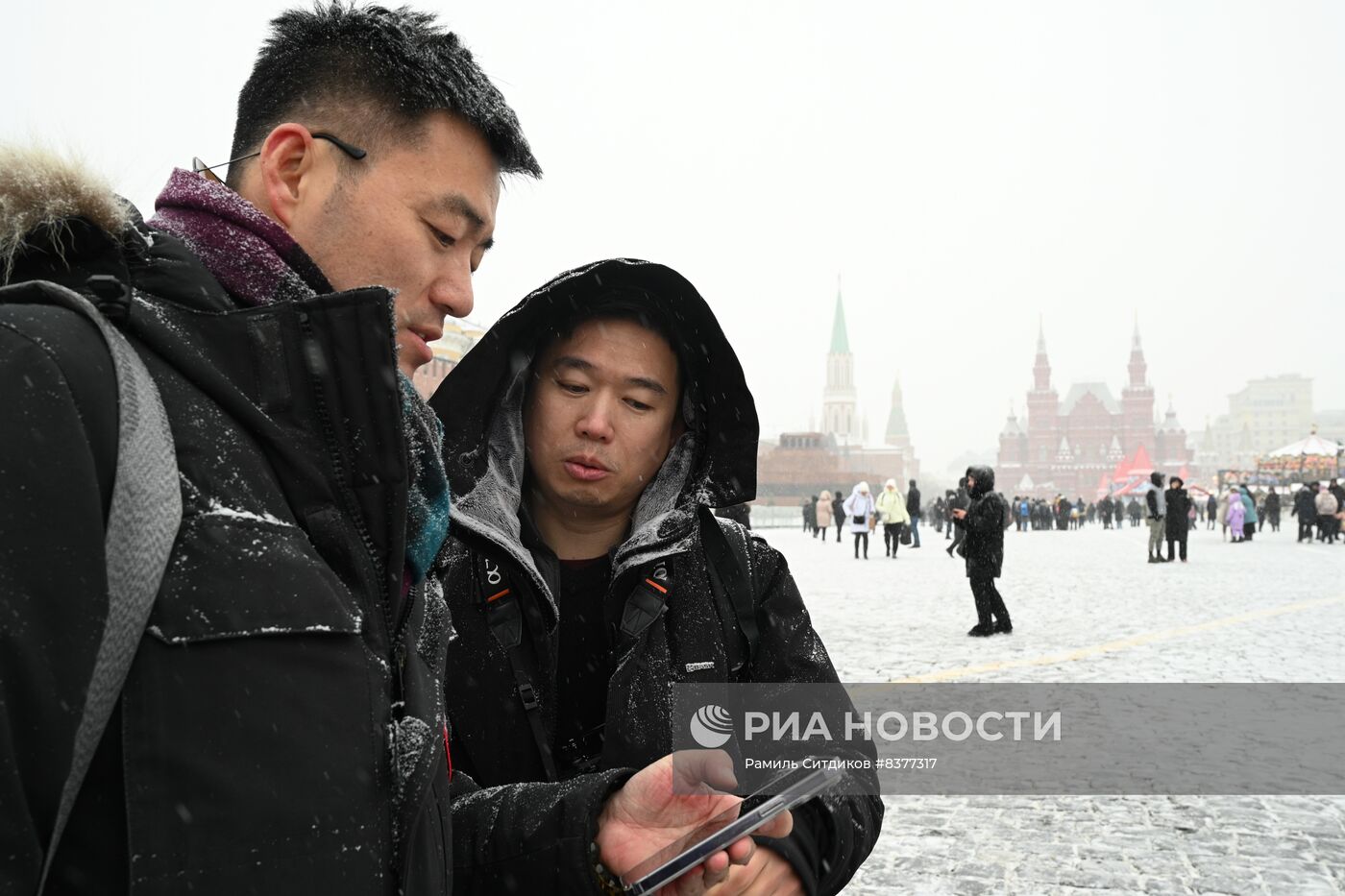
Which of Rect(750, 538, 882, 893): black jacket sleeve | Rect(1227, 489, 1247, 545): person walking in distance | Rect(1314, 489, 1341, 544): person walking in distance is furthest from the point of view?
Rect(1227, 489, 1247, 545): person walking in distance

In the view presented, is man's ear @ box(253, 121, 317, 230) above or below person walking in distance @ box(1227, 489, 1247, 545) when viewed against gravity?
above

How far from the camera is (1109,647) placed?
9320mm

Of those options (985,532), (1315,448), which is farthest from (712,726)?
(1315,448)

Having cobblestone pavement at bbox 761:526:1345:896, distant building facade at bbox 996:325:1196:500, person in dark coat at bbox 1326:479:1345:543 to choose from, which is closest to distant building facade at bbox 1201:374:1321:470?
distant building facade at bbox 996:325:1196:500

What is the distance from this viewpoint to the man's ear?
149 centimetres

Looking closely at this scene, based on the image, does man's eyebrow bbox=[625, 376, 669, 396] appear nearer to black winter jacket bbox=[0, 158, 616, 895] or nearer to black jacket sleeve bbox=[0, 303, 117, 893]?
black winter jacket bbox=[0, 158, 616, 895]

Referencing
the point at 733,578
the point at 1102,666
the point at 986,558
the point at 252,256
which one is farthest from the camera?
the point at 986,558

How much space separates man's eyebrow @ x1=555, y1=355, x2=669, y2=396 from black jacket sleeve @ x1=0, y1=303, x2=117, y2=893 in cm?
147

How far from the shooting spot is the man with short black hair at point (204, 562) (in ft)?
2.91

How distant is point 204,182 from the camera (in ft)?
4.21

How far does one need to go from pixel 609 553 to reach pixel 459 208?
97cm

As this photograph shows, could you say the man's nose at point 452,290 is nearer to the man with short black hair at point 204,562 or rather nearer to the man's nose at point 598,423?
the man with short black hair at point 204,562

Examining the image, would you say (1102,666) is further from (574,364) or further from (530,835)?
(530,835)

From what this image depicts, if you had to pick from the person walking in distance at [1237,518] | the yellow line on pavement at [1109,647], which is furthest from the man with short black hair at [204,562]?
the person walking in distance at [1237,518]
